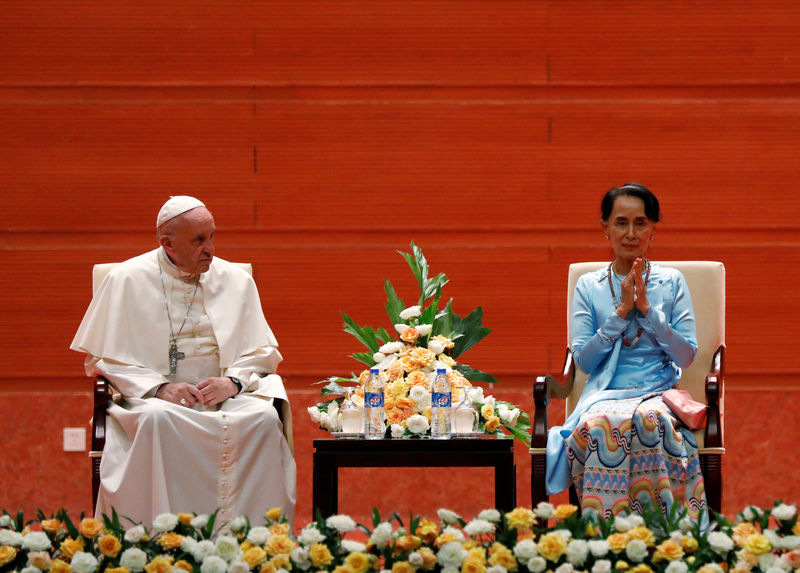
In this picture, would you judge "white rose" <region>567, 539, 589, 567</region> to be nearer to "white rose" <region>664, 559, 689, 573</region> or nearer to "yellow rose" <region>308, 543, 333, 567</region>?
"white rose" <region>664, 559, 689, 573</region>

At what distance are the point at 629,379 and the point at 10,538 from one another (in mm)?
2360

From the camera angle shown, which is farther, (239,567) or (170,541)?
(170,541)

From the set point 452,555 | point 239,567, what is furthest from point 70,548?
point 452,555

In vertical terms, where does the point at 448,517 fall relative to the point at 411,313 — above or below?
below

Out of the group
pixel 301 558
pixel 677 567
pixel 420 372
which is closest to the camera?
pixel 677 567

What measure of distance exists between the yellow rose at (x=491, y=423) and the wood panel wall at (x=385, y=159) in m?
1.53

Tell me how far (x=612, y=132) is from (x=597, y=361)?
1680mm

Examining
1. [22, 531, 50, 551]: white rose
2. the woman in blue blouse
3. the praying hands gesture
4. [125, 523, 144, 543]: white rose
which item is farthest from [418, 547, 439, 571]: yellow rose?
the praying hands gesture

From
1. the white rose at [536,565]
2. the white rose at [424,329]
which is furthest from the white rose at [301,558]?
the white rose at [424,329]

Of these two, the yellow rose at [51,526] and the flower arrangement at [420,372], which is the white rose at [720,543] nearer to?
the flower arrangement at [420,372]

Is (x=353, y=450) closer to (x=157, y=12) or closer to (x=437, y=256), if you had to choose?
(x=437, y=256)

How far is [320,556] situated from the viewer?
2516mm

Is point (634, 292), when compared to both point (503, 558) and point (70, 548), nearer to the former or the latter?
point (503, 558)

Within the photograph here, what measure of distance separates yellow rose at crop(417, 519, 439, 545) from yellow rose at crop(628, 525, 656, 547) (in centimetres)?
46
